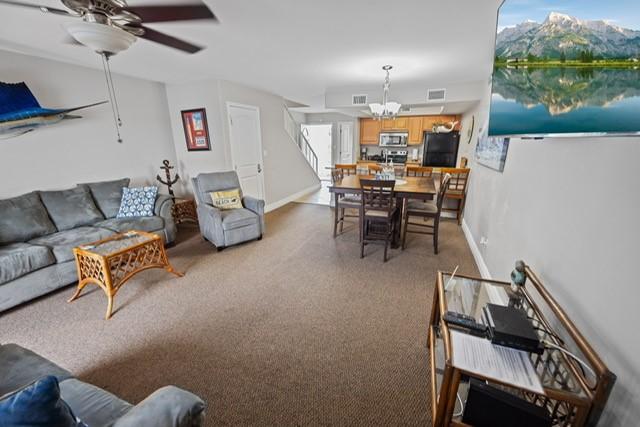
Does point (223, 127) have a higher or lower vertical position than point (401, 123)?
lower

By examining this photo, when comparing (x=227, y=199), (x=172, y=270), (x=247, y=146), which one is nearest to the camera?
(x=172, y=270)

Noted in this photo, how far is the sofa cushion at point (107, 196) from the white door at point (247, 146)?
5.40 feet

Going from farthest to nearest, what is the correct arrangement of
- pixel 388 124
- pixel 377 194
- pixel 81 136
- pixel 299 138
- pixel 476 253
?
pixel 299 138
pixel 388 124
pixel 81 136
pixel 476 253
pixel 377 194

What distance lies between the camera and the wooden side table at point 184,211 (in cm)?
396

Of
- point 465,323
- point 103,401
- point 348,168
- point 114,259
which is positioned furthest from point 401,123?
point 103,401

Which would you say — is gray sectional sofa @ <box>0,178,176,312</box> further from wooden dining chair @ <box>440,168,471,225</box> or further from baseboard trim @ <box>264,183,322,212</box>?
wooden dining chair @ <box>440,168,471,225</box>

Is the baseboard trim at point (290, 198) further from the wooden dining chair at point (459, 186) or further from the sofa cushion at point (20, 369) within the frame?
the sofa cushion at point (20, 369)

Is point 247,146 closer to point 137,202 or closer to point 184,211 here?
point 184,211

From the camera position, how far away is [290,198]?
6031 millimetres

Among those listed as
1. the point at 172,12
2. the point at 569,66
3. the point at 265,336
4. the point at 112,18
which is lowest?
the point at 265,336

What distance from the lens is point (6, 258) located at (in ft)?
6.89

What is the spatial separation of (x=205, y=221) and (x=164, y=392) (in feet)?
9.27

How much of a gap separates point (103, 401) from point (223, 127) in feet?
12.3

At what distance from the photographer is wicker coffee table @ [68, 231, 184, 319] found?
2137 millimetres
